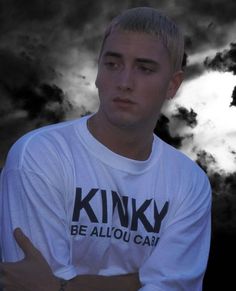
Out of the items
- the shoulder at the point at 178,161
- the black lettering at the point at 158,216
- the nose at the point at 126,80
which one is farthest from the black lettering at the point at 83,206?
the shoulder at the point at 178,161

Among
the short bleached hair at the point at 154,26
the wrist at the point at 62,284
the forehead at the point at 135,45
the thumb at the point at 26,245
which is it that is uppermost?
the short bleached hair at the point at 154,26

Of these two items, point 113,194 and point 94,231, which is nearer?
point 94,231

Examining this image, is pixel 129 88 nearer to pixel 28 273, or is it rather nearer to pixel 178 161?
pixel 178 161

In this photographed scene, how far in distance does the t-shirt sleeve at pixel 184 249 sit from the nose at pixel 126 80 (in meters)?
1.22

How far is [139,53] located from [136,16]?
406 millimetres

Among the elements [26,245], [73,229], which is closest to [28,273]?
[26,245]

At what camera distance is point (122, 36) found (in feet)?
16.0

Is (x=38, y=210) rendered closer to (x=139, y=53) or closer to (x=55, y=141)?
(x=55, y=141)

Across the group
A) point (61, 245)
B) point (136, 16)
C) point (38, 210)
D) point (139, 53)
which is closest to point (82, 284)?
point (61, 245)

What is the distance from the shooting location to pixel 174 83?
17.9 feet

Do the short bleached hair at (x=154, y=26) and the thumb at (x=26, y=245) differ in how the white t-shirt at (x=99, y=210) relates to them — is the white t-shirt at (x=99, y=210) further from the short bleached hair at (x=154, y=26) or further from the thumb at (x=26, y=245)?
the short bleached hair at (x=154, y=26)

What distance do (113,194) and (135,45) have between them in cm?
121

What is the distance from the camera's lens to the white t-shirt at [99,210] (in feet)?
15.0

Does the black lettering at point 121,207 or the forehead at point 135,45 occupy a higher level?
the forehead at point 135,45
